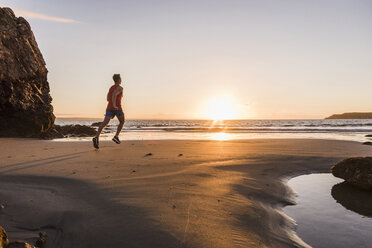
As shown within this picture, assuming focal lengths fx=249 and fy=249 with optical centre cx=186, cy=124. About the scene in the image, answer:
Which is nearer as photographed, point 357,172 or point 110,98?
point 357,172

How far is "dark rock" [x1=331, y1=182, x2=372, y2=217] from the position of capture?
3.14 meters

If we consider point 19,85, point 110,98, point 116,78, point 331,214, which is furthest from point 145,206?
point 19,85

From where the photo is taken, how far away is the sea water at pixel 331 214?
2.27 metres

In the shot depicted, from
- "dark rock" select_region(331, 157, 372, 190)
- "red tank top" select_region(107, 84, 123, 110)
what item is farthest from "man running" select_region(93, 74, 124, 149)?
"dark rock" select_region(331, 157, 372, 190)

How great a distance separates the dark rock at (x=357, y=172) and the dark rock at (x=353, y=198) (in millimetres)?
106

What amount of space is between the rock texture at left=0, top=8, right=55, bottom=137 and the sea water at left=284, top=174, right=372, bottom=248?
14.6m

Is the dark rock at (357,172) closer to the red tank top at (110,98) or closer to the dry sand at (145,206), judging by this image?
the dry sand at (145,206)

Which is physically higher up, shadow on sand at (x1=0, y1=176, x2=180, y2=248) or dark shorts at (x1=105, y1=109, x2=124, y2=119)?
dark shorts at (x1=105, y1=109, x2=124, y2=119)

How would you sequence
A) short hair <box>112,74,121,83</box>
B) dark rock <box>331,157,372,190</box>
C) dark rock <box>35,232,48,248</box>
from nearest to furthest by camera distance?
dark rock <box>35,232,48,248</box>
dark rock <box>331,157,372,190</box>
short hair <box>112,74,121,83</box>

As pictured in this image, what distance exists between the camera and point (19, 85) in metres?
14.5

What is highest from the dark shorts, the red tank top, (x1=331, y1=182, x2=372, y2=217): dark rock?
the red tank top

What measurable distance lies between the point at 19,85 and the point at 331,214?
1656 cm

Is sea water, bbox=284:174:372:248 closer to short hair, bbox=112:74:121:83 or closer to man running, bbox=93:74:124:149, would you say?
man running, bbox=93:74:124:149

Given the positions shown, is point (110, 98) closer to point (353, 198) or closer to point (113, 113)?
point (113, 113)
